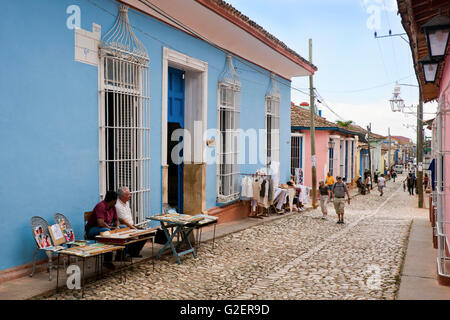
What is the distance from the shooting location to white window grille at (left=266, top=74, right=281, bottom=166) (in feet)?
42.3

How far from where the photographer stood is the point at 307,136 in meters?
20.0

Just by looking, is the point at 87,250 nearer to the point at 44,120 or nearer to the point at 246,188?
the point at 44,120

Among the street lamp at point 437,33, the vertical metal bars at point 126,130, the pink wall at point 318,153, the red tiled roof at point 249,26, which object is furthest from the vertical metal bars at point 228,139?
the pink wall at point 318,153

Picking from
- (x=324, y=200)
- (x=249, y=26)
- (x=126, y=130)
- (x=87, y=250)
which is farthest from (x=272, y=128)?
(x=87, y=250)

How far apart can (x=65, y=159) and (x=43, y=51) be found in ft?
4.70

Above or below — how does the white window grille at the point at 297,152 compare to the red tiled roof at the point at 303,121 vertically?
below

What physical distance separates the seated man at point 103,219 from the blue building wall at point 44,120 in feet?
1.26

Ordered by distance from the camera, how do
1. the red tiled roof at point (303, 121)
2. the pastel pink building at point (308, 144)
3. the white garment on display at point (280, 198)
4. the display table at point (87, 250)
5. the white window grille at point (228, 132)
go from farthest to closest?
the pastel pink building at point (308, 144), the red tiled roof at point (303, 121), the white garment on display at point (280, 198), the white window grille at point (228, 132), the display table at point (87, 250)

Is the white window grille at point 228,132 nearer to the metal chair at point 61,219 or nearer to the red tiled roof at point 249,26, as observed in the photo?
the red tiled roof at point 249,26

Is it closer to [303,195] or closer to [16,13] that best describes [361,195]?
[303,195]

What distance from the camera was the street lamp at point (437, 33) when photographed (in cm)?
457

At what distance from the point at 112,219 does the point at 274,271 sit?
8.04ft

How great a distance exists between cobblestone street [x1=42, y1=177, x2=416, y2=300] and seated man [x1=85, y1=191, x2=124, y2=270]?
346 millimetres

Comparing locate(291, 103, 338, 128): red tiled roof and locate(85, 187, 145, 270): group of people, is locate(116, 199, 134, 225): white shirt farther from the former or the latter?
locate(291, 103, 338, 128): red tiled roof
